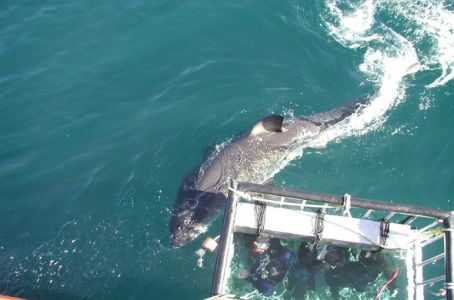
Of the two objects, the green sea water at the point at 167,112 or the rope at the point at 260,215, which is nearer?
the rope at the point at 260,215

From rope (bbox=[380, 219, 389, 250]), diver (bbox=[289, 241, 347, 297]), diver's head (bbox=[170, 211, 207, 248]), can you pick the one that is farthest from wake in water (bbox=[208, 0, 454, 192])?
rope (bbox=[380, 219, 389, 250])

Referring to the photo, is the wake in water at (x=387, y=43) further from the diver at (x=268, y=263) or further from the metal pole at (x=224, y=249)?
the metal pole at (x=224, y=249)

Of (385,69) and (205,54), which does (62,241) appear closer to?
(205,54)

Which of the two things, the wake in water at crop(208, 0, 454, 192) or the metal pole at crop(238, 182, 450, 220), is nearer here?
the metal pole at crop(238, 182, 450, 220)

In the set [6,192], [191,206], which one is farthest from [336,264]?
[6,192]

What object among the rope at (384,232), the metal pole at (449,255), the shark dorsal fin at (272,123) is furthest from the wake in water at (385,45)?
the metal pole at (449,255)

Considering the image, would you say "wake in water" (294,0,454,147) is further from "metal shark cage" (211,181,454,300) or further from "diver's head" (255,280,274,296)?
"diver's head" (255,280,274,296)
